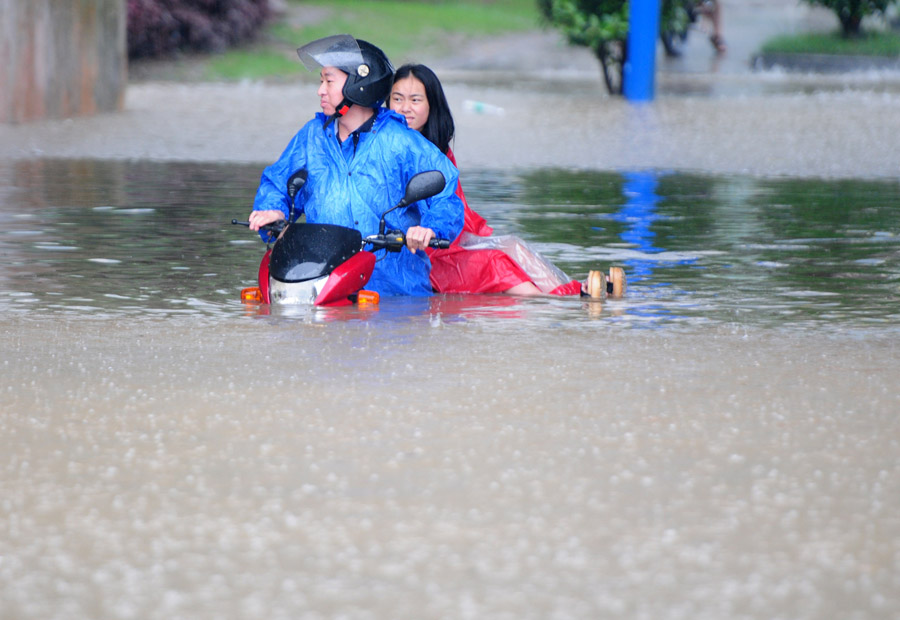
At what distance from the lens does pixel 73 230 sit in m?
8.91

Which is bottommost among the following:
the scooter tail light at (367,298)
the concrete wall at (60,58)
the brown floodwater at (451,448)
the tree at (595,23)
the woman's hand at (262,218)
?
the brown floodwater at (451,448)

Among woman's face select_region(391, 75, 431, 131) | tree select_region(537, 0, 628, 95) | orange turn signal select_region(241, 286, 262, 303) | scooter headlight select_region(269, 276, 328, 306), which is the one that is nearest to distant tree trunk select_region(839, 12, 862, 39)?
tree select_region(537, 0, 628, 95)

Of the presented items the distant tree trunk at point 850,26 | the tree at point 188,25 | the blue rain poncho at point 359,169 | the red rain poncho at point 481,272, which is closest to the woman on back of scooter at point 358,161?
the blue rain poncho at point 359,169

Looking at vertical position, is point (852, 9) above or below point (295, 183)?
above

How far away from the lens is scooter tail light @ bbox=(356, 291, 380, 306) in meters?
6.52

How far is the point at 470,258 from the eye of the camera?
6957mm

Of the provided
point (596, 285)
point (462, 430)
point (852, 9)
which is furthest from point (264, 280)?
point (852, 9)

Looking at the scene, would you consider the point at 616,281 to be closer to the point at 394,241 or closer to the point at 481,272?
the point at 481,272

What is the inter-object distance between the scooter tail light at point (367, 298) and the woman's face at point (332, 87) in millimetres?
784

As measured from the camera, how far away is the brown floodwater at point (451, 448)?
314cm

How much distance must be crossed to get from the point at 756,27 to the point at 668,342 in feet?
101

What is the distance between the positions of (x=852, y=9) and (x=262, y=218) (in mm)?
22609

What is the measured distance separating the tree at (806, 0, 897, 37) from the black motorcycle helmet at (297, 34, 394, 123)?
63.7ft

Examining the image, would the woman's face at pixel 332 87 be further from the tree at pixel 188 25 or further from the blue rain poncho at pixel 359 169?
the tree at pixel 188 25
